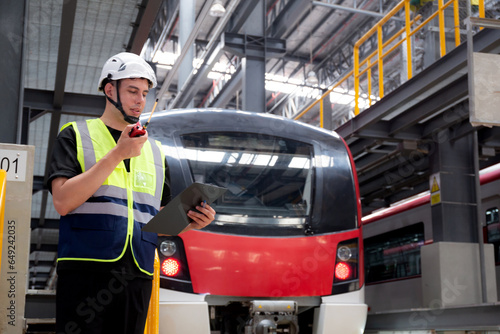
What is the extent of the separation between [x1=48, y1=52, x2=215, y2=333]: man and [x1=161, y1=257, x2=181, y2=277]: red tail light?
9.57 feet

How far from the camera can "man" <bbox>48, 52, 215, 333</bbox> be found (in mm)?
2092

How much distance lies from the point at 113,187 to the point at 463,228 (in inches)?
328

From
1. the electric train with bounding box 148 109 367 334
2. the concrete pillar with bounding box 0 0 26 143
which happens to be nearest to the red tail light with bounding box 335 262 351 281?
the electric train with bounding box 148 109 367 334

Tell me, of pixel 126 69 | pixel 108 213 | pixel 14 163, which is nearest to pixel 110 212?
pixel 108 213

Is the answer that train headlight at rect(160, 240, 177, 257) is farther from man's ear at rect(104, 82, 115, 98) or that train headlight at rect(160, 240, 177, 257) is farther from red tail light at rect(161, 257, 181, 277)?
man's ear at rect(104, 82, 115, 98)

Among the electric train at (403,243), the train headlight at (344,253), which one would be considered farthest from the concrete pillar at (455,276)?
the train headlight at (344,253)

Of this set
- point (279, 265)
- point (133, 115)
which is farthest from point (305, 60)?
point (133, 115)

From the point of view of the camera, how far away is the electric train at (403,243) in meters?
10.4

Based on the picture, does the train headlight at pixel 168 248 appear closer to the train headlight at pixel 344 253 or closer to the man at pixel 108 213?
the train headlight at pixel 344 253

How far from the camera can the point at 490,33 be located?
7.12 meters

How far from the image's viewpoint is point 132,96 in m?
2.32

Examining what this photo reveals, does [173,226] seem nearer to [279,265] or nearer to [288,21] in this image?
[279,265]

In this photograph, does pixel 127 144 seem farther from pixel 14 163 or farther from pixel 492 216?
pixel 492 216

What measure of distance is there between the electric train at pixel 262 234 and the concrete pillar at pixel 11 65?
3.81ft
